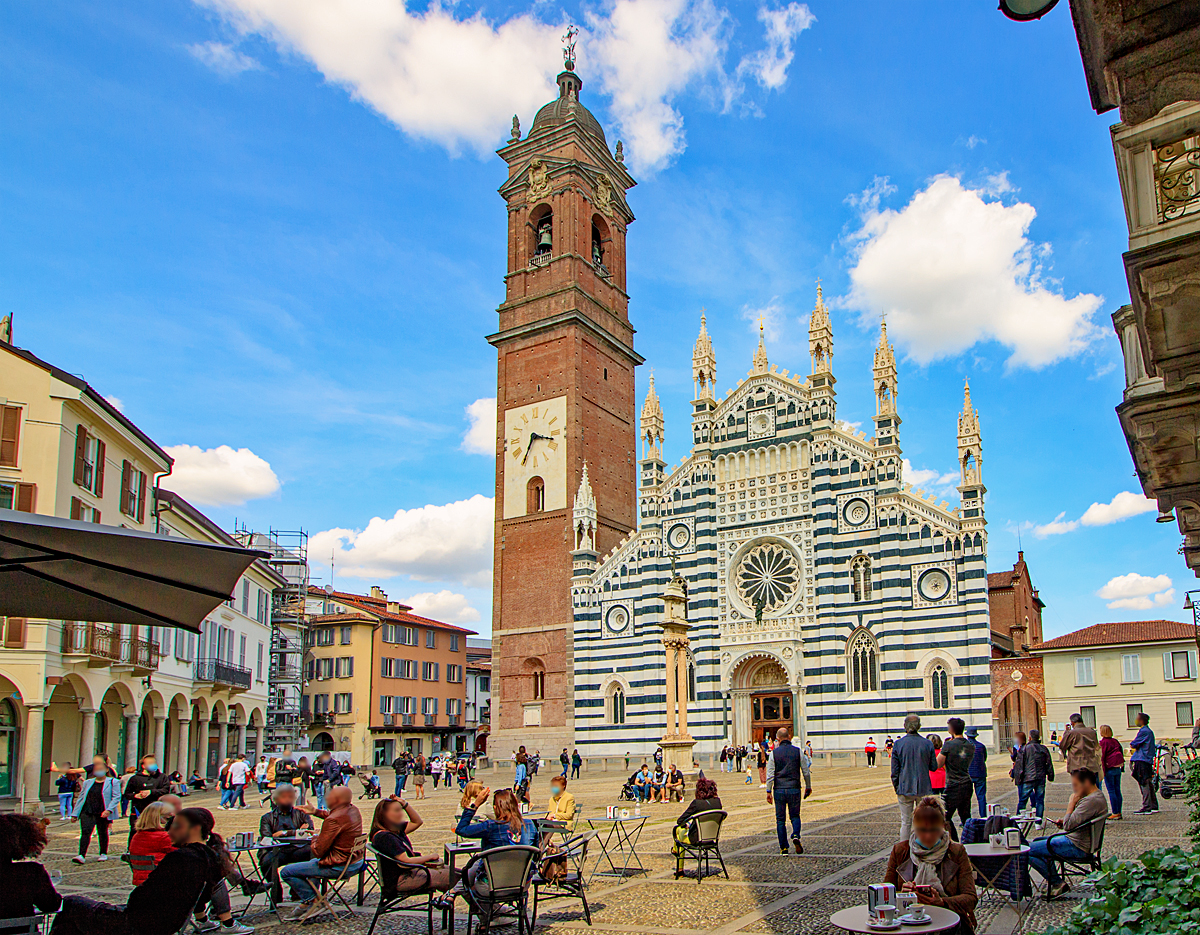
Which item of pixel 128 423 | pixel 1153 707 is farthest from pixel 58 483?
pixel 1153 707

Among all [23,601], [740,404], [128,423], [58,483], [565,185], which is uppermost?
[565,185]

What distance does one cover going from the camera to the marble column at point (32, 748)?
23625 millimetres

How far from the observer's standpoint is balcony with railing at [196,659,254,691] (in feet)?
116

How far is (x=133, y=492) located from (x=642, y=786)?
56.1 ft

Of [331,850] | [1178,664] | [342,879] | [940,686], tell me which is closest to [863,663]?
[940,686]

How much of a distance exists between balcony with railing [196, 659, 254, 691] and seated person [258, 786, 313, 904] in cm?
2605

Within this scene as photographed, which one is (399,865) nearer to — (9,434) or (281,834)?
(281,834)

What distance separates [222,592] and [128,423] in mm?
23219

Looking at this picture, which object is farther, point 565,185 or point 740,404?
point 565,185

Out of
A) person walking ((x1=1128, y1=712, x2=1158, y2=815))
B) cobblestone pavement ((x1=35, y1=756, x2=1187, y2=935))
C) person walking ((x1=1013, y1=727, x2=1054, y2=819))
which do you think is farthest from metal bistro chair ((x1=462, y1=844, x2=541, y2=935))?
person walking ((x1=1128, y1=712, x2=1158, y2=815))

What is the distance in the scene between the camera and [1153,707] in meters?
38.1

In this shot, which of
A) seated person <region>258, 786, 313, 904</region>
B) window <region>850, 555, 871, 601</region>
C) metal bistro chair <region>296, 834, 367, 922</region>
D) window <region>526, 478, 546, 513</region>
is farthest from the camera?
window <region>526, 478, 546, 513</region>

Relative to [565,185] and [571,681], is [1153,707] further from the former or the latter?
[565,185]

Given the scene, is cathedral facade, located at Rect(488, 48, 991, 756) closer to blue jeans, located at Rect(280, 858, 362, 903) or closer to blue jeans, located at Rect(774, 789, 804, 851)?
blue jeans, located at Rect(774, 789, 804, 851)
